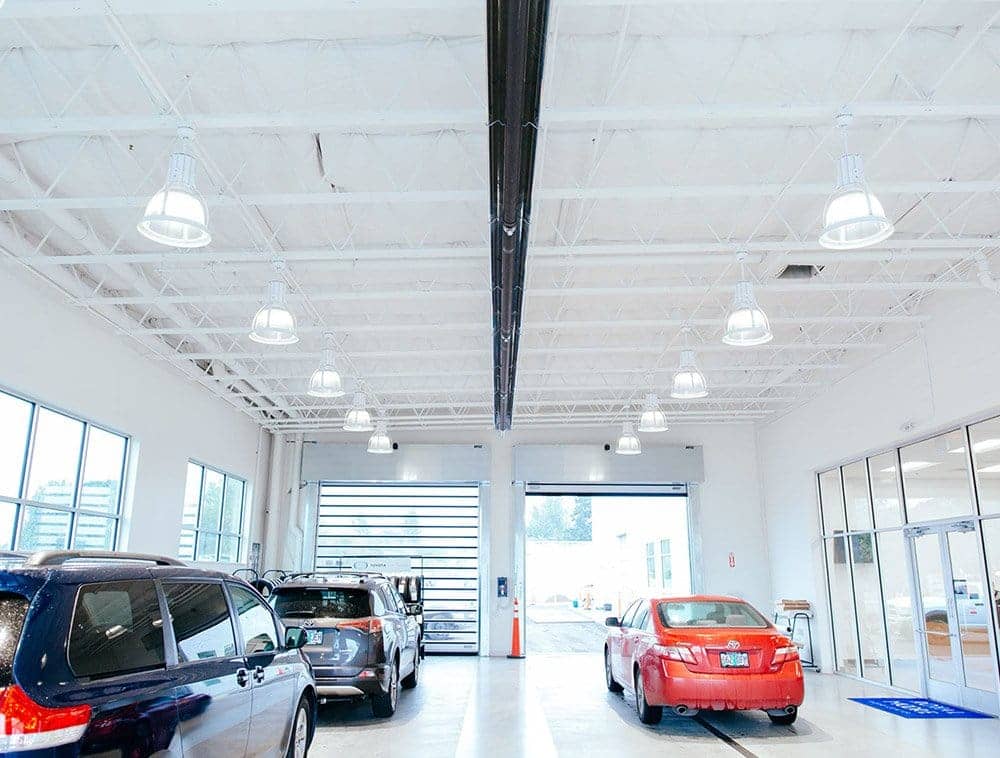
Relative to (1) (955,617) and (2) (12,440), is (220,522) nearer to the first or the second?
(2) (12,440)

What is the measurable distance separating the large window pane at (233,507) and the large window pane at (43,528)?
4.68 meters

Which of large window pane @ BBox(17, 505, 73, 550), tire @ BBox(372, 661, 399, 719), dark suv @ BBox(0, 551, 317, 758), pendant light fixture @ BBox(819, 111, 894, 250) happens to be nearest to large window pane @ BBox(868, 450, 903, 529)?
pendant light fixture @ BBox(819, 111, 894, 250)

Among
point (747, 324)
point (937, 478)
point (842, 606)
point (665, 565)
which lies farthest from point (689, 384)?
point (665, 565)

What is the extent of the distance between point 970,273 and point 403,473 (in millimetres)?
10282

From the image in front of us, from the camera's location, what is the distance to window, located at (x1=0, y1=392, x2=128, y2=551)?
7.73m

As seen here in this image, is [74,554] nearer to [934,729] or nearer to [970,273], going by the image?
[934,729]

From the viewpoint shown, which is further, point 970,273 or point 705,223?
point 970,273

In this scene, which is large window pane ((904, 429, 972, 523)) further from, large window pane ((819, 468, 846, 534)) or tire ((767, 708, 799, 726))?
tire ((767, 708, 799, 726))

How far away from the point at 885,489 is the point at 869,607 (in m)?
1.87

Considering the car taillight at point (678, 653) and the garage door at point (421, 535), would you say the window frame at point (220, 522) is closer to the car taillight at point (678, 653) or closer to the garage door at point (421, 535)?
the garage door at point (421, 535)

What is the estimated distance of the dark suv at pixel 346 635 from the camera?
6973 mm

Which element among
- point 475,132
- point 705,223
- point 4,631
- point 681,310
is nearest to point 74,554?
point 4,631

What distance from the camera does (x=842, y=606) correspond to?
12.1 m

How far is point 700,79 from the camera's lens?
17.8ft
